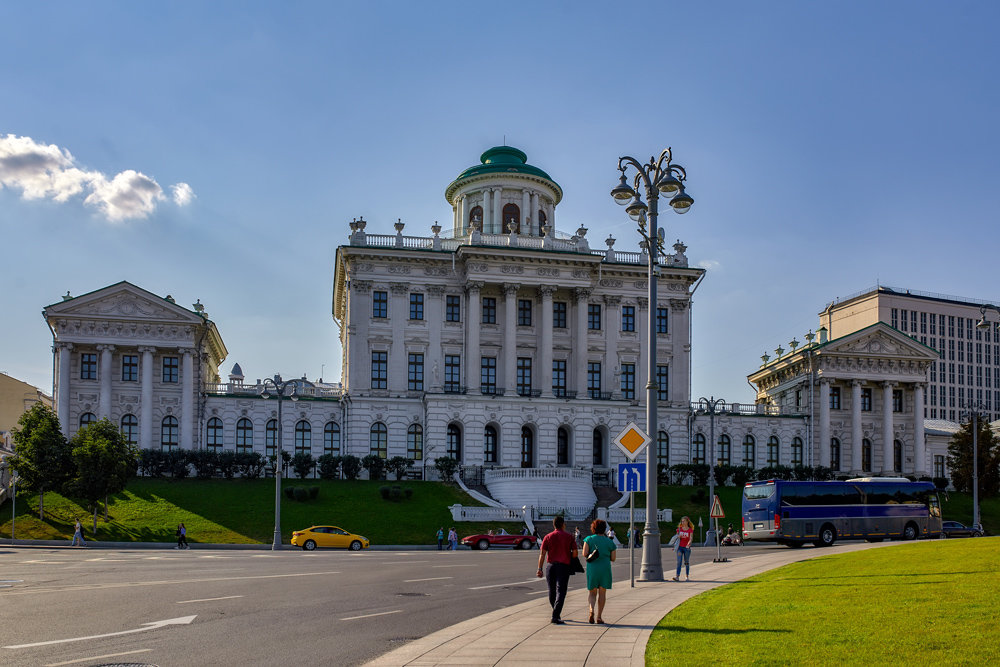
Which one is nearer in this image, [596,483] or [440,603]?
[440,603]

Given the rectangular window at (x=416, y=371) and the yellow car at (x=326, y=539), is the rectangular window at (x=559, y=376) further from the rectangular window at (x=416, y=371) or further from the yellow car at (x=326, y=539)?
the yellow car at (x=326, y=539)

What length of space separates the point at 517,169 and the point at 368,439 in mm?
25367

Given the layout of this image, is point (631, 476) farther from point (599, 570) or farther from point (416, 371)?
point (416, 371)

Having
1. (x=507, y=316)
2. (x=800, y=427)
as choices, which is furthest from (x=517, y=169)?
(x=800, y=427)

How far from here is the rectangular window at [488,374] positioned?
75.1 metres

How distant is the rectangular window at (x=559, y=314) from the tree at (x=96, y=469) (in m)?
33.6

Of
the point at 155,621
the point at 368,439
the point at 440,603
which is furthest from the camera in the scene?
the point at 368,439

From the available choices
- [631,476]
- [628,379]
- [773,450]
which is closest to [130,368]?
[628,379]

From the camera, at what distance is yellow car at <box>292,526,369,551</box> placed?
4859cm

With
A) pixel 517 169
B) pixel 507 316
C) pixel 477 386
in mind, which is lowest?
pixel 477 386

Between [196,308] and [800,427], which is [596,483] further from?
[196,308]

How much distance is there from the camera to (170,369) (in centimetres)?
7256

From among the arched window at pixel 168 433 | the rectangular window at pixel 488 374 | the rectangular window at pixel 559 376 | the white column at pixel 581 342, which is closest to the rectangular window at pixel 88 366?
the arched window at pixel 168 433

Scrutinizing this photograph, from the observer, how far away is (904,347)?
84438 millimetres
